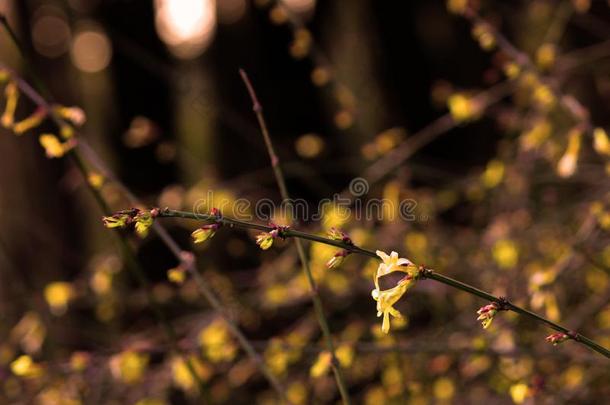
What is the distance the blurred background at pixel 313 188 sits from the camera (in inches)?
80.5

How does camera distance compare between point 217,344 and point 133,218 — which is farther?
point 217,344

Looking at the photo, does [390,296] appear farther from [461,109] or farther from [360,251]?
[461,109]

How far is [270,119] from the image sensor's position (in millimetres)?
4699

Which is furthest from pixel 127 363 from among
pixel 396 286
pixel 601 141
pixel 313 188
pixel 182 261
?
pixel 313 188

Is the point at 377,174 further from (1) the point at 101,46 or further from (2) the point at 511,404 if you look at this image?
(1) the point at 101,46

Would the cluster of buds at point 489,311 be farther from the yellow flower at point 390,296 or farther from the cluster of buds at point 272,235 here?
the cluster of buds at point 272,235

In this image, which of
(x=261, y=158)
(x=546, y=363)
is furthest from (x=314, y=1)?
(x=546, y=363)

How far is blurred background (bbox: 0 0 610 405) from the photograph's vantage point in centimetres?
204

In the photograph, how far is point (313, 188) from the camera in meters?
4.21

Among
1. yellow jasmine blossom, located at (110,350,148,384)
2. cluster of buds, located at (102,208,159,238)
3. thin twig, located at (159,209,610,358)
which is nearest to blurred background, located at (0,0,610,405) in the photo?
yellow jasmine blossom, located at (110,350,148,384)

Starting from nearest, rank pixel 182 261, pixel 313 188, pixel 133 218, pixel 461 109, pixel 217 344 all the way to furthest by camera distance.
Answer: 1. pixel 133 218
2. pixel 182 261
3. pixel 217 344
4. pixel 461 109
5. pixel 313 188

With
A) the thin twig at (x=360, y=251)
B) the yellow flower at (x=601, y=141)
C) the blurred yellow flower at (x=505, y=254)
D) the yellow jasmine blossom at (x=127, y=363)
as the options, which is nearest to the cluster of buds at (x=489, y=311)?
the thin twig at (x=360, y=251)

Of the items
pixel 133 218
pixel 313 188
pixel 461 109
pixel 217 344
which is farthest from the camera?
pixel 313 188

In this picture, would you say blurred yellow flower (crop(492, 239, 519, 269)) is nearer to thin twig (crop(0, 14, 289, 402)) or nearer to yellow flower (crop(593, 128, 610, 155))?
yellow flower (crop(593, 128, 610, 155))
